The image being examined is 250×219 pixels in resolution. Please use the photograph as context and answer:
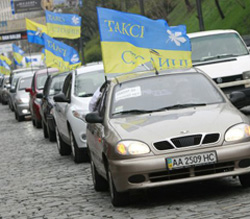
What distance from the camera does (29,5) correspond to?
107 m

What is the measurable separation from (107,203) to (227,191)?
131 centimetres

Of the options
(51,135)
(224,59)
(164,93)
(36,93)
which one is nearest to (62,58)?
(36,93)

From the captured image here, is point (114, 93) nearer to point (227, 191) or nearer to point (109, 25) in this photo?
point (227, 191)

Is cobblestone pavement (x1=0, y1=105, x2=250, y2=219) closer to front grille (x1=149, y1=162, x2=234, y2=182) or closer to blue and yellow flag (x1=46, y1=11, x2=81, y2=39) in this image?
front grille (x1=149, y1=162, x2=234, y2=182)

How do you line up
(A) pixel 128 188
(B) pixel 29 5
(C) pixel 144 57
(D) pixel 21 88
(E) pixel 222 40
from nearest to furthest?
1. (A) pixel 128 188
2. (C) pixel 144 57
3. (E) pixel 222 40
4. (D) pixel 21 88
5. (B) pixel 29 5

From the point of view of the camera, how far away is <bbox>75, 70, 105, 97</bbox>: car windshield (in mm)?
15211

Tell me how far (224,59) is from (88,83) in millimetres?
3669

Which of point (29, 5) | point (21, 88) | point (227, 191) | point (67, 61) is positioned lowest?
point (29, 5)

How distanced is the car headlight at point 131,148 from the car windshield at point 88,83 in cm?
676

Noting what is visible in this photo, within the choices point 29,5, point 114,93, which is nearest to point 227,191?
point 114,93

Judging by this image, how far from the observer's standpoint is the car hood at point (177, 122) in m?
8.36

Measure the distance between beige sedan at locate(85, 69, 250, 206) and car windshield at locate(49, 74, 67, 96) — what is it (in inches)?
415

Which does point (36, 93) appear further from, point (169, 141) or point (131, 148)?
point (169, 141)

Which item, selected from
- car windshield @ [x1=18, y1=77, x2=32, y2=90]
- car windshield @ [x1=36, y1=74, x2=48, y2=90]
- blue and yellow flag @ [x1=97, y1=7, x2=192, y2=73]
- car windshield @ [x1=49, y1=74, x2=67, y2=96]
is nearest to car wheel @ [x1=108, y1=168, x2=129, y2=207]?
blue and yellow flag @ [x1=97, y1=7, x2=192, y2=73]
